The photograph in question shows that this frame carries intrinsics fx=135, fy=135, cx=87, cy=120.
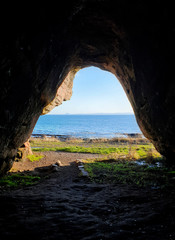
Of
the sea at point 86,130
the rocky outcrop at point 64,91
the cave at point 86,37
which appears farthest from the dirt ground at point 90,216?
the sea at point 86,130

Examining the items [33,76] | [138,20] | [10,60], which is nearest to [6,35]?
[10,60]

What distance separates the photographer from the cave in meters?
4.61

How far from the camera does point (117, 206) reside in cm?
438

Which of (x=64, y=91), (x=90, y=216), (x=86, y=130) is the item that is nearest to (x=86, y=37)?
(x=64, y=91)

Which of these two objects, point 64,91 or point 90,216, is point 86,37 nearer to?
point 64,91

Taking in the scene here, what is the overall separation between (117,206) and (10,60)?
6.04 meters

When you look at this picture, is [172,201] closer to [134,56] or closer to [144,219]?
[144,219]

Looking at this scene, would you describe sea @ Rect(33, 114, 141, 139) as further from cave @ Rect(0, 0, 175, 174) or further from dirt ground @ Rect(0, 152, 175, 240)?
dirt ground @ Rect(0, 152, 175, 240)

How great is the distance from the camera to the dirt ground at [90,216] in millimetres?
2861

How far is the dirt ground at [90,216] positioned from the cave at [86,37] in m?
2.89

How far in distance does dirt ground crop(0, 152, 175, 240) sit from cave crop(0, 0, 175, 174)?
2.89 m

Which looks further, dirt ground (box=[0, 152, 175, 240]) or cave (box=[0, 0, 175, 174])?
cave (box=[0, 0, 175, 174])

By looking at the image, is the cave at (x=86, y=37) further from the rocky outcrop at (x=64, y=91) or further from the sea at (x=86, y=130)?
the sea at (x=86, y=130)

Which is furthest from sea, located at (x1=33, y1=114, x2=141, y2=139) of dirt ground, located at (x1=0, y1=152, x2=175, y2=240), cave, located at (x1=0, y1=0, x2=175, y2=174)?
dirt ground, located at (x1=0, y1=152, x2=175, y2=240)
